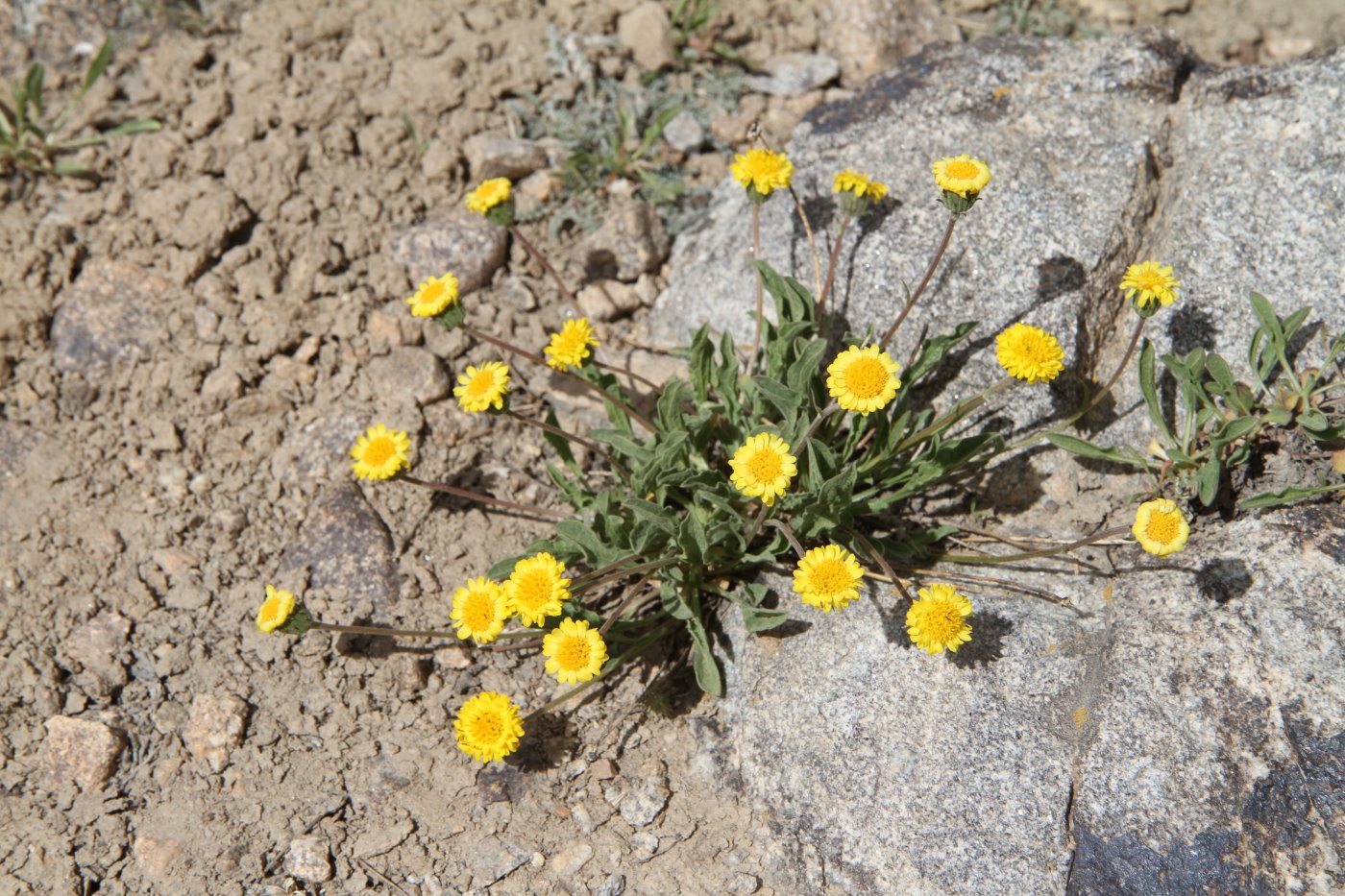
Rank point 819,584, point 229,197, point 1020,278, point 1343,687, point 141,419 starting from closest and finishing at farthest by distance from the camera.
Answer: point 1343,687
point 819,584
point 1020,278
point 141,419
point 229,197

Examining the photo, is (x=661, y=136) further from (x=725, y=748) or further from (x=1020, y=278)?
(x=725, y=748)

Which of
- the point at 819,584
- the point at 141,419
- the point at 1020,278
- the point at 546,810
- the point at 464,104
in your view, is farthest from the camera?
the point at 464,104

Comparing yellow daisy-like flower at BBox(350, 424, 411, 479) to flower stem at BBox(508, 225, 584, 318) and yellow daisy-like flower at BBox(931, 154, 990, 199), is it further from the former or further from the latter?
yellow daisy-like flower at BBox(931, 154, 990, 199)

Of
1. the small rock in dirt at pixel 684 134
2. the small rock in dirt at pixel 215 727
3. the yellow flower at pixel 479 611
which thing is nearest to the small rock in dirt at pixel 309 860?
the small rock in dirt at pixel 215 727

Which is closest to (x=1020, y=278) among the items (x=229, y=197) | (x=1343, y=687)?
(x=1343, y=687)

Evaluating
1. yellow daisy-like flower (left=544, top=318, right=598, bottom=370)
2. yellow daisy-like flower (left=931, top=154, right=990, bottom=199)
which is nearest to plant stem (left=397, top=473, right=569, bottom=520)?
yellow daisy-like flower (left=544, top=318, right=598, bottom=370)

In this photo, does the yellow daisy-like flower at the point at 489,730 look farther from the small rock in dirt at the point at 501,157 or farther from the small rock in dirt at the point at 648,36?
the small rock in dirt at the point at 648,36
